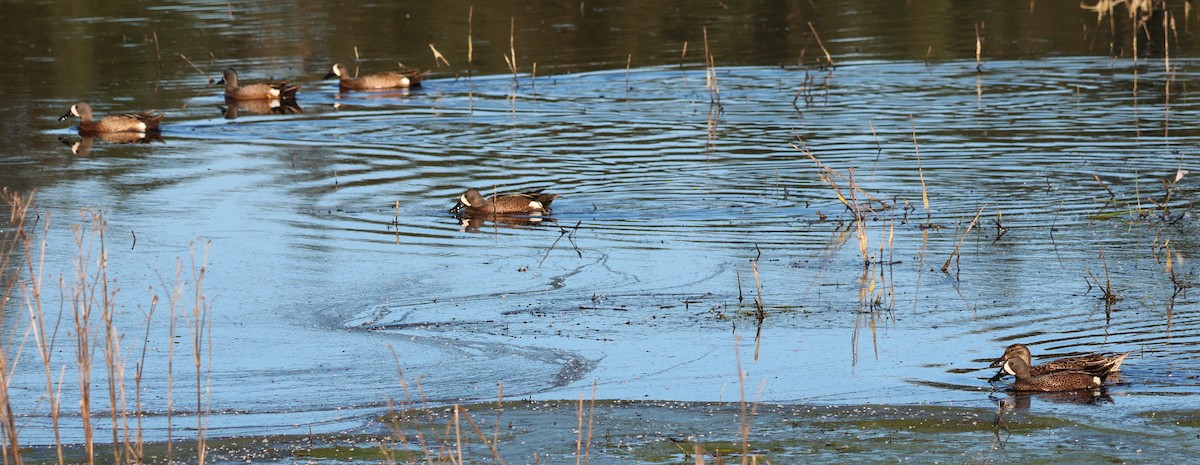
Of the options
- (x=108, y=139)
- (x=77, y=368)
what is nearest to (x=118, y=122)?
(x=108, y=139)

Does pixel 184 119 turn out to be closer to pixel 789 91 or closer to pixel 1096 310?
pixel 789 91

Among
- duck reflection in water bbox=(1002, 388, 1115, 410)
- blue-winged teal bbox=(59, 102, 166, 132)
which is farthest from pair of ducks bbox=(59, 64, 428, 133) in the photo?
duck reflection in water bbox=(1002, 388, 1115, 410)

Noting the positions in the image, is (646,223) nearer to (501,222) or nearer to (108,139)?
(501,222)

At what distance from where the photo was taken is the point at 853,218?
13.7 meters

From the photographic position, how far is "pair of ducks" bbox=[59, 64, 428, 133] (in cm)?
2008

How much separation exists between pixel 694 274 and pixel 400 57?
17.0 meters

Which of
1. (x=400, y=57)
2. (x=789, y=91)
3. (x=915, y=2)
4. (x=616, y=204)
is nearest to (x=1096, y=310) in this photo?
(x=616, y=204)

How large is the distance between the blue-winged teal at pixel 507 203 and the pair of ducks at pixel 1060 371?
248 inches

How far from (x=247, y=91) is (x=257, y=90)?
19 centimetres

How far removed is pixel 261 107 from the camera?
22344mm

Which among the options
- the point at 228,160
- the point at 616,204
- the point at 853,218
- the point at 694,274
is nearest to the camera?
the point at 694,274

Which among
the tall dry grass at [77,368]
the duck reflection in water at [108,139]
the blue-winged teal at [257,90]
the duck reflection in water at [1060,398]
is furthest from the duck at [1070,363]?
the blue-winged teal at [257,90]

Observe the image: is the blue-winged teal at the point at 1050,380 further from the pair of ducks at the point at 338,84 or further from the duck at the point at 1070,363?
the pair of ducks at the point at 338,84

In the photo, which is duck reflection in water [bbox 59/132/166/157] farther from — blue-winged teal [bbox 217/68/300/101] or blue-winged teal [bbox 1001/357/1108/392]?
blue-winged teal [bbox 1001/357/1108/392]
